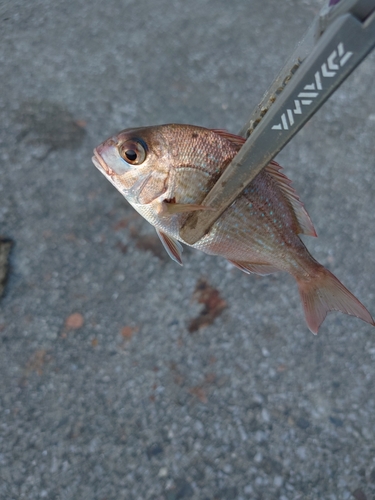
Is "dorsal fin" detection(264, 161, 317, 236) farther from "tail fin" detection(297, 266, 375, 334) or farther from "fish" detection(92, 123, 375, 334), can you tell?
"tail fin" detection(297, 266, 375, 334)

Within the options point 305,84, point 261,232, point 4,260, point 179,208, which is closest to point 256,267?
point 261,232

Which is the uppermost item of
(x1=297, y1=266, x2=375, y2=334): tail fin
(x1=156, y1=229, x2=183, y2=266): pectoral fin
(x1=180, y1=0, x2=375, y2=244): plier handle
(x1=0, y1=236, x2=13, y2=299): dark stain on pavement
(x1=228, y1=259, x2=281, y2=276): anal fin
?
(x1=180, y1=0, x2=375, y2=244): plier handle

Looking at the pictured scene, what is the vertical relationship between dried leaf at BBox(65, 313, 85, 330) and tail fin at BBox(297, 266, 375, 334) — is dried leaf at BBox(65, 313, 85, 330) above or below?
below

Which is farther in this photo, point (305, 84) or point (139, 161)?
point (139, 161)

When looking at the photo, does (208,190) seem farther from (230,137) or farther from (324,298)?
(324,298)

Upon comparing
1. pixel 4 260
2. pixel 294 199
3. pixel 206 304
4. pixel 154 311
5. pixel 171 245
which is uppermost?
pixel 294 199

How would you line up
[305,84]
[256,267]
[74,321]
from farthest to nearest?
[74,321] < [256,267] < [305,84]

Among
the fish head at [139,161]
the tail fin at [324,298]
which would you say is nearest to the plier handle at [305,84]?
the fish head at [139,161]

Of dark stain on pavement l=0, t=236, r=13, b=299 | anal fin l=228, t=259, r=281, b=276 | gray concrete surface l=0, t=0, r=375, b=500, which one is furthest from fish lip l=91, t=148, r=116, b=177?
dark stain on pavement l=0, t=236, r=13, b=299

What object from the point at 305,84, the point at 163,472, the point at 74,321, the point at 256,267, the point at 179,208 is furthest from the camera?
the point at 74,321
